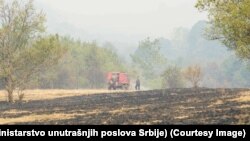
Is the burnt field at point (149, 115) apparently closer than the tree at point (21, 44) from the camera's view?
Yes

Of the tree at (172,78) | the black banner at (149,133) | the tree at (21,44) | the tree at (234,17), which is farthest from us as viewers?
the tree at (172,78)

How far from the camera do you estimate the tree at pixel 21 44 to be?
56969 millimetres

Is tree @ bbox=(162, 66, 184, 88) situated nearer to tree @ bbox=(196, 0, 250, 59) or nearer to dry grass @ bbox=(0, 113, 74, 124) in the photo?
tree @ bbox=(196, 0, 250, 59)

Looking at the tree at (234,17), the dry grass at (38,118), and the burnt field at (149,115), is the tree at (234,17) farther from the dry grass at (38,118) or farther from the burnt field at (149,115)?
the dry grass at (38,118)

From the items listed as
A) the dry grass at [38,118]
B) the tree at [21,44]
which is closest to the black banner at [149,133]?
the dry grass at [38,118]

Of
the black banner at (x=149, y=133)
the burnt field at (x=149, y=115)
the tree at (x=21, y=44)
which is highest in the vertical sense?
the tree at (x=21, y=44)

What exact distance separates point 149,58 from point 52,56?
138949 millimetres

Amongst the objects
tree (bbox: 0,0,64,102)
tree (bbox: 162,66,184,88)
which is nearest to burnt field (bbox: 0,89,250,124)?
tree (bbox: 0,0,64,102)

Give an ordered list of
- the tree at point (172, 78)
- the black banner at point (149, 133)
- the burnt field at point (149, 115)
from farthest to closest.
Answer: the tree at point (172, 78) → the burnt field at point (149, 115) → the black banner at point (149, 133)

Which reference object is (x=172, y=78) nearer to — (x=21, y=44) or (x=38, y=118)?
(x=21, y=44)

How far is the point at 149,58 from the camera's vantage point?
196 meters

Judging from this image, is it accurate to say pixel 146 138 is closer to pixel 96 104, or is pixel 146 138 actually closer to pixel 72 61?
pixel 96 104

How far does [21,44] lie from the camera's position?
57938mm

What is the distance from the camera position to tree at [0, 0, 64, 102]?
187ft
